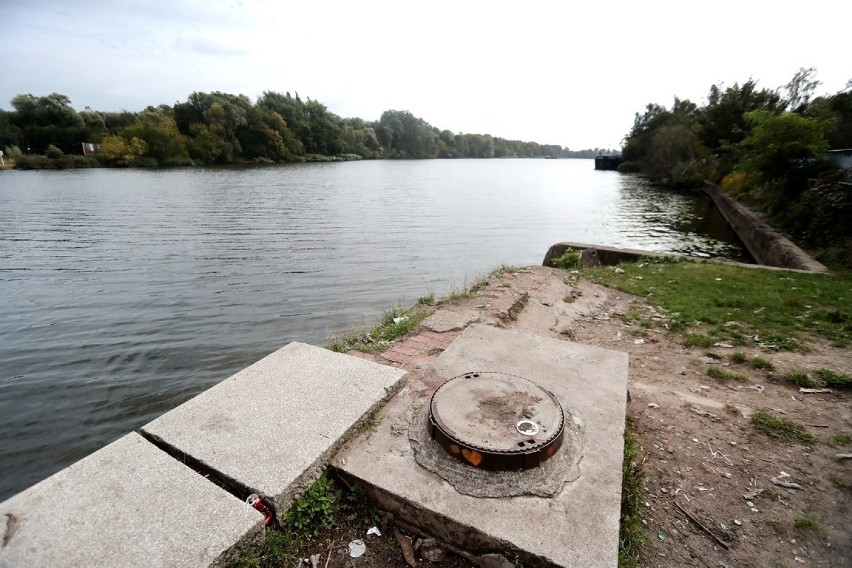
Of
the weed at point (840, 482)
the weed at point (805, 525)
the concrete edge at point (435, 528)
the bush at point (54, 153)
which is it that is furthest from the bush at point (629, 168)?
the bush at point (54, 153)

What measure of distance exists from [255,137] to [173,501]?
75.1 m

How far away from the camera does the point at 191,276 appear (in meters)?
9.50

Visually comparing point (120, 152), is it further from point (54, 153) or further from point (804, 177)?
point (804, 177)

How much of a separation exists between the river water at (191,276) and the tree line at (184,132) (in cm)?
3795

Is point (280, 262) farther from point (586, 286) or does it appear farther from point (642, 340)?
point (642, 340)

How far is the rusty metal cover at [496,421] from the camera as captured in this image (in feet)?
7.24

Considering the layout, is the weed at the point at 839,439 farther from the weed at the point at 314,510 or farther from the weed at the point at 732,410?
the weed at the point at 314,510

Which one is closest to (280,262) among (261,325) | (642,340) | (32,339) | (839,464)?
(261,325)

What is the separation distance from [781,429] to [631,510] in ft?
5.91

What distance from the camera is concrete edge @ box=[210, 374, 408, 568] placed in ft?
5.78

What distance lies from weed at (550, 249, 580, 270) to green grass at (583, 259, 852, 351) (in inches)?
40.0

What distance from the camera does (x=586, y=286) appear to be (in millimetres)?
7387

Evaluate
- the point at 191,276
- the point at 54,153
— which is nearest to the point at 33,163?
the point at 54,153

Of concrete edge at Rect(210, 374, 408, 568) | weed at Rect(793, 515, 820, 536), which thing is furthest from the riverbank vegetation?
concrete edge at Rect(210, 374, 408, 568)
